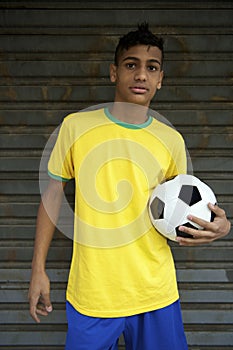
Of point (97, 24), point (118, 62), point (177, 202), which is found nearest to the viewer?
point (177, 202)

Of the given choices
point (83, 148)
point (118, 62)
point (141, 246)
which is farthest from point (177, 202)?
point (118, 62)

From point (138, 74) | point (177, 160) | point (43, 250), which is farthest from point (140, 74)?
point (43, 250)

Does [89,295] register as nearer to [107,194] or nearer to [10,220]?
[107,194]

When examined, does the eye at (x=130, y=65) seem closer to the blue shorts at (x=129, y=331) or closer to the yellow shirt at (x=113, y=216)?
the yellow shirt at (x=113, y=216)

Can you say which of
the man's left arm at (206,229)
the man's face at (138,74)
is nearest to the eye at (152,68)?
the man's face at (138,74)

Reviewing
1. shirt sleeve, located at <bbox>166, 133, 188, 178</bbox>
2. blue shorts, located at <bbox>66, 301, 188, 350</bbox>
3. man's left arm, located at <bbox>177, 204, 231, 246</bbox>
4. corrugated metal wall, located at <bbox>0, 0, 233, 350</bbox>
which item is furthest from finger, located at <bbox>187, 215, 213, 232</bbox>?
corrugated metal wall, located at <bbox>0, 0, 233, 350</bbox>

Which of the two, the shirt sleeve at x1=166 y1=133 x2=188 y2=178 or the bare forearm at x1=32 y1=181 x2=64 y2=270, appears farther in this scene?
the shirt sleeve at x1=166 y1=133 x2=188 y2=178

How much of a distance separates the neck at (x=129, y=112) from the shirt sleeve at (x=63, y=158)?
29 cm

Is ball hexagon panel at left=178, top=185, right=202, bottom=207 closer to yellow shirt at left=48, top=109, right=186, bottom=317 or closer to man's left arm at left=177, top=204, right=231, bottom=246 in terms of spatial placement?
man's left arm at left=177, top=204, right=231, bottom=246

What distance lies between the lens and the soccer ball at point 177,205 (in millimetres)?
1985

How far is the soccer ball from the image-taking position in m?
1.99

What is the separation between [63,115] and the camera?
2980mm

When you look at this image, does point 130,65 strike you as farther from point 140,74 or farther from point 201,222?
point 201,222

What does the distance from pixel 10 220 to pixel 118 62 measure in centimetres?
158
